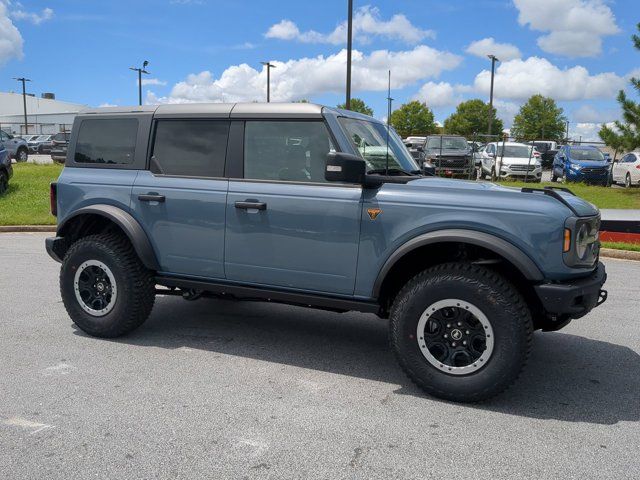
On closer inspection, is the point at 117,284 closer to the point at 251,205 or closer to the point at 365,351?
the point at 251,205

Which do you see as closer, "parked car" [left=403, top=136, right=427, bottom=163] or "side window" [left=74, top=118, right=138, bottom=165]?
"side window" [left=74, top=118, right=138, bottom=165]

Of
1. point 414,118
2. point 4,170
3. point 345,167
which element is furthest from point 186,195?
point 414,118

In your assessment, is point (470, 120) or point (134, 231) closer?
point (134, 231)

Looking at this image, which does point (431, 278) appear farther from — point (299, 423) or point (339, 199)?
point (299, 423)

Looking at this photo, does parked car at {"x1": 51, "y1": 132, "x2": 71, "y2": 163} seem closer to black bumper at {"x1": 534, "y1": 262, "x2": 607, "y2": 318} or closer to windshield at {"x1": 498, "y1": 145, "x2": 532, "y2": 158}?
windshield at {"x1": 498, "y1": 145, "x2": 532, "y2": 158}

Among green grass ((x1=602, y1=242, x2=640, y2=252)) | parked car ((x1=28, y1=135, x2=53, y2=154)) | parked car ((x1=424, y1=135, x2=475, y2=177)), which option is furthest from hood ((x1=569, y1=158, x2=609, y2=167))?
parked car ((x1=28, y1=135, x2=53, y2=154))

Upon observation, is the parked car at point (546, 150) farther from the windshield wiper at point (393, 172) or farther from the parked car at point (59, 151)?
the windshield wiper at point (393, 172)

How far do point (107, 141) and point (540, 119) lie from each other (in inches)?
3200

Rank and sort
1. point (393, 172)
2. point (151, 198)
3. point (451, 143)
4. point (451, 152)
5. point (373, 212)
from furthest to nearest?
point (451, 143) < point (451, 152) < point (151, 198) < point (393, 172) < point (373, 212)

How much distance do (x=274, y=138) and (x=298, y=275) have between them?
1044mm

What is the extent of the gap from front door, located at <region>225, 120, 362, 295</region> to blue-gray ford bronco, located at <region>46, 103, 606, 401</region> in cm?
1

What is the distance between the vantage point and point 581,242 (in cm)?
370

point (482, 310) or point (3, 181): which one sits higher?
point (482, 310)

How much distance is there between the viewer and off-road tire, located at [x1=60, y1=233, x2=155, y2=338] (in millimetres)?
4793
